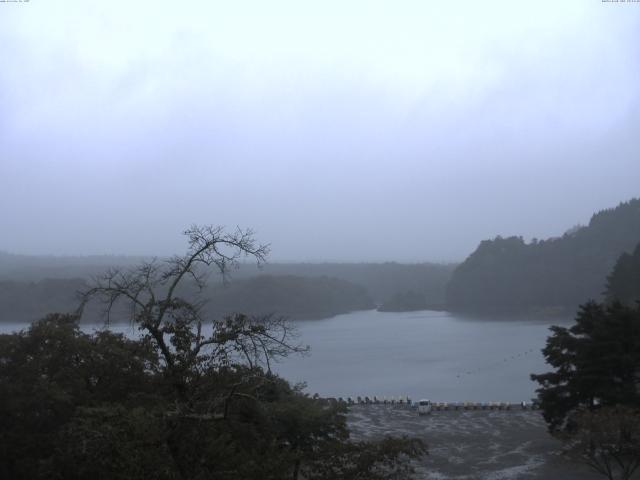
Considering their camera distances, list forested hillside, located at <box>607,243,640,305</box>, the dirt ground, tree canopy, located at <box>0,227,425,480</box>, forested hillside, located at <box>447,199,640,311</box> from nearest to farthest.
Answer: tree canopy, located at <box>0,227,425,480</box>, the dirt ground, forested hillside, located at <box>607,243,640,305</box>, forested hillside, located at <box>447,199,640,311</box>

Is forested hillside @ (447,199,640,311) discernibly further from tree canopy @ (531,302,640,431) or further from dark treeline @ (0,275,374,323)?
tree canopy @ (531,302,640,431)

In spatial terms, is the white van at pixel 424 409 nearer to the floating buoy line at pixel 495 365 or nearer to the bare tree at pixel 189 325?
the floating buoy line at pixel 495 365

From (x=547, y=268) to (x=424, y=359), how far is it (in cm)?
3221

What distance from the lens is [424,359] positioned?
1361 inches

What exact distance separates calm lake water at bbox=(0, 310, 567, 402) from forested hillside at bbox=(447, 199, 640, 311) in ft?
24.5

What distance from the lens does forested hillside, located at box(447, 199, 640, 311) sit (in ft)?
193

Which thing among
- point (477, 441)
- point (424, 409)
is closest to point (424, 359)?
point (424, 409)

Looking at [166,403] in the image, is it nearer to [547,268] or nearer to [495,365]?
[495,365]

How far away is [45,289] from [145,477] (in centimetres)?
4966

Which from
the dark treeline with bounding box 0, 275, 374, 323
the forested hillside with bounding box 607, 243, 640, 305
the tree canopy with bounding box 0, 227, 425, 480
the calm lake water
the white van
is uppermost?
the forested hillside with bounding box 607, 243, 640, 305

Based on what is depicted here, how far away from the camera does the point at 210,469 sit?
13.3 ft

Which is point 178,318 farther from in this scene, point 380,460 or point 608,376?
point 608,376

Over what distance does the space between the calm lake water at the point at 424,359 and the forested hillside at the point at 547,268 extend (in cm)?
748

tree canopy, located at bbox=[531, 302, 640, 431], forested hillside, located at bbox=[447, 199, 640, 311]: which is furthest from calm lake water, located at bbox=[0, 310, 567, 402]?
forested hillside, located at bbox=[447, 199, 640, 311]
